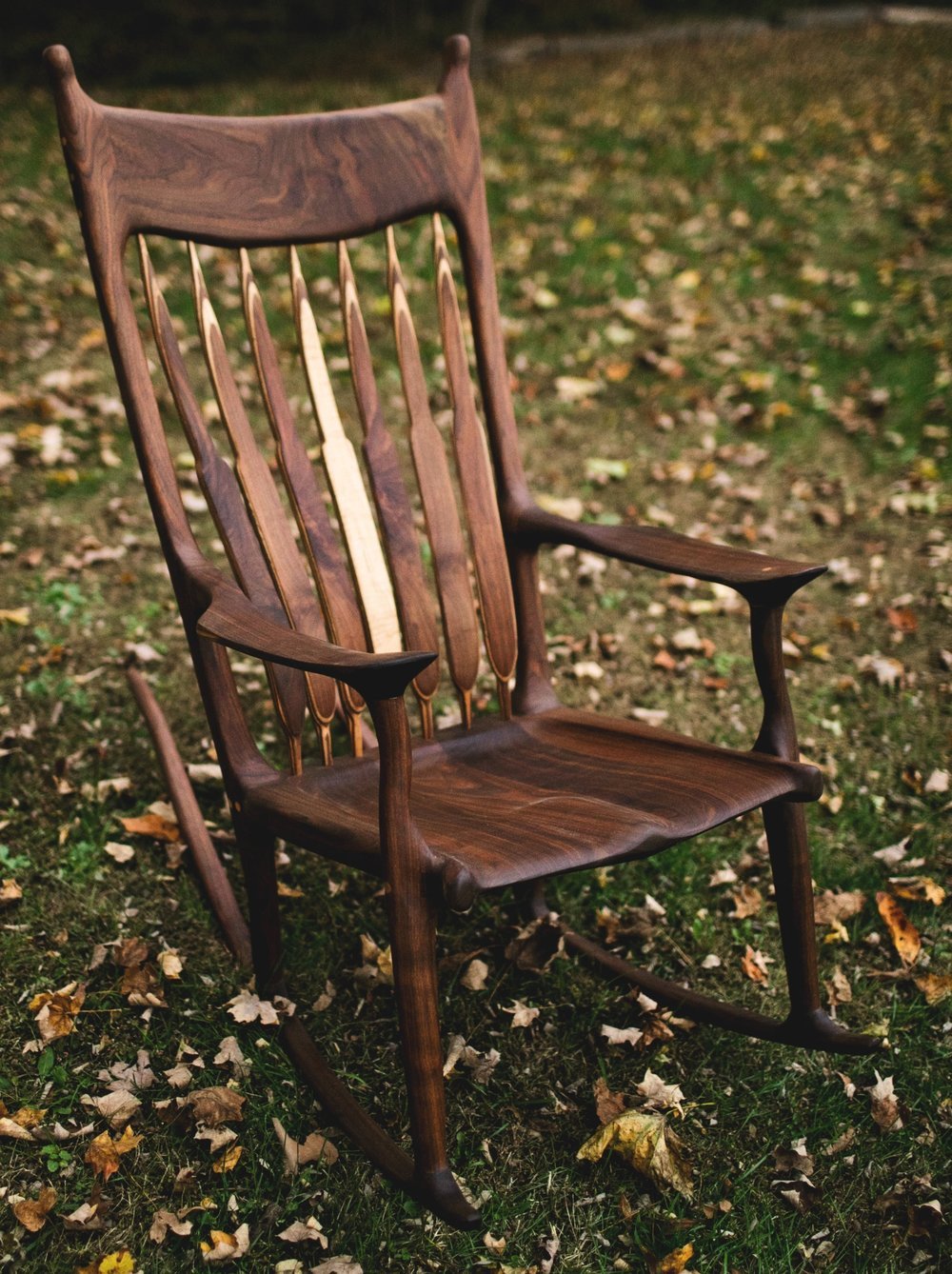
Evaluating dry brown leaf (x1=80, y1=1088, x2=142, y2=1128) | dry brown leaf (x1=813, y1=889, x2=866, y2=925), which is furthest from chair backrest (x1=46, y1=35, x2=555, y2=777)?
dry brown leaf (x1=813, y1=889, x2=866, y2=925)

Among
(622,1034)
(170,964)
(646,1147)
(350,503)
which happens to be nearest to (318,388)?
(350,503)

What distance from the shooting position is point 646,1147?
1718 millimetres

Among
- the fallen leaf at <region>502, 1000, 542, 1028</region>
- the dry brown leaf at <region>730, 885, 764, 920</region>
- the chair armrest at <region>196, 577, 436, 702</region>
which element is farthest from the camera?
the dry brown leaf at <region>730, 885, 764, 920</region>

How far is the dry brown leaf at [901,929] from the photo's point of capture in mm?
2178

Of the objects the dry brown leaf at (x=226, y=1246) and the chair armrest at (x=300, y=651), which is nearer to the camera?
the chair armrest at (x=300, y=651)

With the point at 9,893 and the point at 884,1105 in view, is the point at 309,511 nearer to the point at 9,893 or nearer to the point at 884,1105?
the point at 9,893

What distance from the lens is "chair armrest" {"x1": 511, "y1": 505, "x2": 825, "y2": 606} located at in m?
1.61

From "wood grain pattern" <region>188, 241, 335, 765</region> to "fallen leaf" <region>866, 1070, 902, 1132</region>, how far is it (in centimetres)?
109

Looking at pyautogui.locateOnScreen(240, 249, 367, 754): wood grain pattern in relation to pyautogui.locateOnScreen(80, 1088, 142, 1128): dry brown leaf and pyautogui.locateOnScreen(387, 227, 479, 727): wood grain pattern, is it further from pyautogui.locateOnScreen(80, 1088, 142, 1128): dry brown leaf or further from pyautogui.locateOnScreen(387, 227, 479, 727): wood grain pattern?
pyautogui.locateOnScreen(80, 1088, 142, 1128): dry brown leaf

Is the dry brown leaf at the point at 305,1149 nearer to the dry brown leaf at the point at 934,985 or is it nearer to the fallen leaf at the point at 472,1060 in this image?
the fallen leaf at the point at 472,1060

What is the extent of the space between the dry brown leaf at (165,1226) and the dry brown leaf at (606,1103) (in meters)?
0.66

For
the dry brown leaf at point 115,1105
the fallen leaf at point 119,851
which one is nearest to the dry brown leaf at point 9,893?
the fallen leaf at point 119,851

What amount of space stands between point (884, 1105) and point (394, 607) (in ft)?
3.91

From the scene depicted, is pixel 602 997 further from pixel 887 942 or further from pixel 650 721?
pixel 650 721
